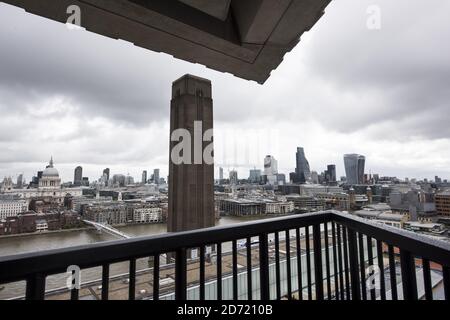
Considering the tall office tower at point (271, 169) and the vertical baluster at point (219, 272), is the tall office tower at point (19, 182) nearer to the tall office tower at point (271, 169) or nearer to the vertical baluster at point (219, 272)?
the vertical baluster at point (219, 272)

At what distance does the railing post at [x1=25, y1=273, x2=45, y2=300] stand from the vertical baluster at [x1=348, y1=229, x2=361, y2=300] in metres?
1.49

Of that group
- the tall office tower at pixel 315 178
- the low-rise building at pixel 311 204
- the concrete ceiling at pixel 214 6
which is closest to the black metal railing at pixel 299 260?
the concrete ceiling at pixel 214 6

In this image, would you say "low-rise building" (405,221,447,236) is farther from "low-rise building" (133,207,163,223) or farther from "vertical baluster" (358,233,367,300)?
"low-rise building" (133,207,163,223)

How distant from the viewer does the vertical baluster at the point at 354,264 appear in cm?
137

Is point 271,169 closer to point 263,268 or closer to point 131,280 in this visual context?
point 263,268

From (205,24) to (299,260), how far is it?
1.54 meters

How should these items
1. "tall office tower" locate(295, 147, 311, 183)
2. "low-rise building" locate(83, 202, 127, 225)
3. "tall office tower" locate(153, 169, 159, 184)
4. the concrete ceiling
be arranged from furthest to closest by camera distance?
"tall office tower" locate(153, 169, 159, 184) < "tall office tower" locate(295, 147, 311, 183) < "low-rise building" locate(83, 202, 127, 225) < the concrete ceiling

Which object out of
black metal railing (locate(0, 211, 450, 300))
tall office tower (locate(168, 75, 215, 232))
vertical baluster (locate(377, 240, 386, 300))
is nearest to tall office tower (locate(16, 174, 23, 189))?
tall office tower (locate(168, 75, 215, 232))

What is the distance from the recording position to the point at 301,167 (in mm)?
27297

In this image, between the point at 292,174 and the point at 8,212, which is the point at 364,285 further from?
the point at 292,174

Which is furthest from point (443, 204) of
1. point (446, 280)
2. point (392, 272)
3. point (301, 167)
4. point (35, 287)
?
point (301, 167)

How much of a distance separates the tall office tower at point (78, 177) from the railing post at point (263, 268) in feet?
87.2

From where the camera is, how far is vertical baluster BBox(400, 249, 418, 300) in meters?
0.90

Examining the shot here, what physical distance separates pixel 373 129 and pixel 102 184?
80.7 feet
